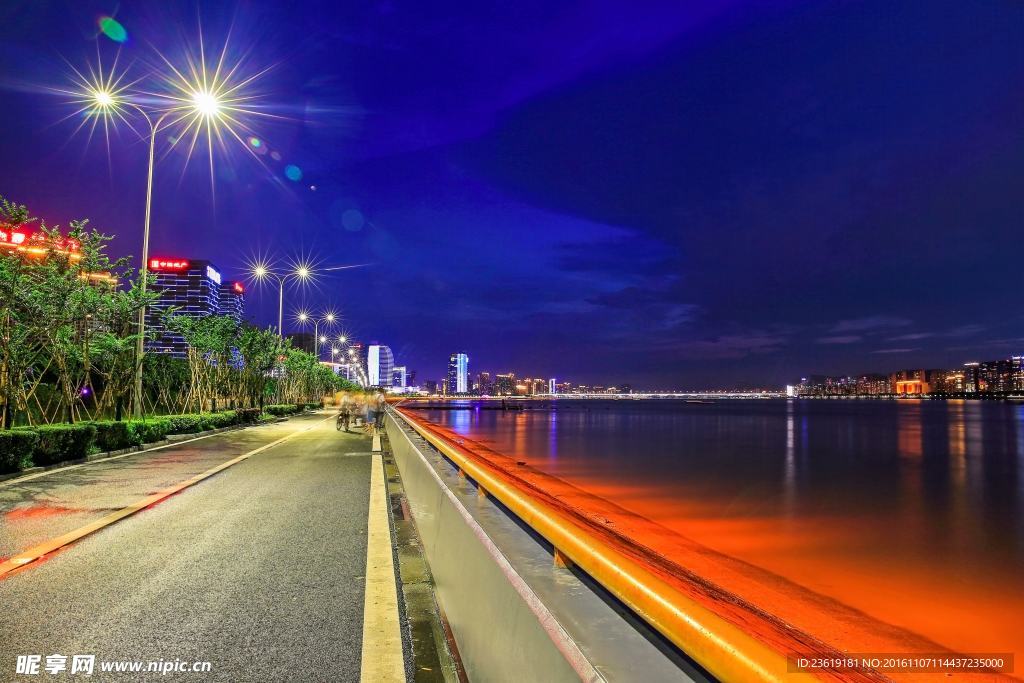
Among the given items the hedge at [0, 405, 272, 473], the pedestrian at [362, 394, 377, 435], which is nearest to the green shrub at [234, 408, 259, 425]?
the pedestrian at [362, 394, 377, 435]

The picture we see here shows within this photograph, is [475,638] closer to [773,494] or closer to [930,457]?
[773,494]

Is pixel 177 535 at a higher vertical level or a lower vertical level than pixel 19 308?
lower

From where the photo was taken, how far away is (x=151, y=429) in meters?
22.4

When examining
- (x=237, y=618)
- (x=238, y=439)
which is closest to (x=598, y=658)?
(x=237, y=618)

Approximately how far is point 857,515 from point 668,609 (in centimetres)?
2441

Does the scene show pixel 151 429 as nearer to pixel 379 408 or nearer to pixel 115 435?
pixel 115 435

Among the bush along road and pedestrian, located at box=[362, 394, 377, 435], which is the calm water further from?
the bush along road

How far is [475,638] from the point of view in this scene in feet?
11.8

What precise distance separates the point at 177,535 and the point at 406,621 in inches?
170

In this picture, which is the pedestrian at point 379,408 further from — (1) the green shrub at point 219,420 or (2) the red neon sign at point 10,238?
(2) the red neon sign at point 10,238

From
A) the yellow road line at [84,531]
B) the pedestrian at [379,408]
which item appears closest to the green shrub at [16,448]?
the yellow road line at [84,531]

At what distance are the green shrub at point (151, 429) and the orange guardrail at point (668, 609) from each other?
20864 millimetres

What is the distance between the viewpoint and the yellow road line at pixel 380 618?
12.6ft

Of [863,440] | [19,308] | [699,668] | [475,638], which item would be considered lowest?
[863,440]
